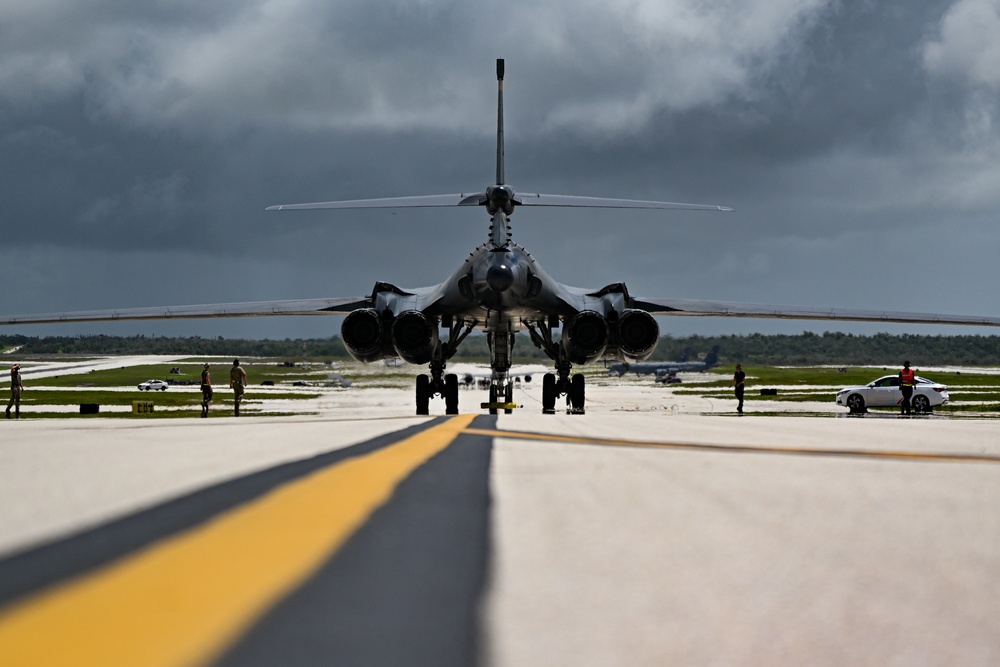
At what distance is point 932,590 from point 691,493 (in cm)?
217

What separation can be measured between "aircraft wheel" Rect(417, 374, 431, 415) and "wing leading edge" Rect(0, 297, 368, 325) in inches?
115

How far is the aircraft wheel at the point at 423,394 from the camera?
19062 millimetres

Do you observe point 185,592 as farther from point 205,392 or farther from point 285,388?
point 285,388

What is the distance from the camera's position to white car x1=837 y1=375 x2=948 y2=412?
26.5 metres

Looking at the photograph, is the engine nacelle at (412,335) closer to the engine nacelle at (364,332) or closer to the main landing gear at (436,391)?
the engine nacelle at (364,332)

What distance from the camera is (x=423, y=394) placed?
19188mm

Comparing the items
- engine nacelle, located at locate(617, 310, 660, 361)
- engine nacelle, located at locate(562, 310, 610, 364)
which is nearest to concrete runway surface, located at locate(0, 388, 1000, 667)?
engine nacelle, located at locate(562, 310, 610, 364)

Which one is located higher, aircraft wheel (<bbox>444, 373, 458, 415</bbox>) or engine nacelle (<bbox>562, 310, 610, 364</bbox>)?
engine nacelle (<bbox>562, 310, 610, 364</bbox>)

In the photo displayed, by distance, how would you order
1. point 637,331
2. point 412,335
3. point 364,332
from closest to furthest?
1. point 412,335
2. point 364,332
3. point 637,331

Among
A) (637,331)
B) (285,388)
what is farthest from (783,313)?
(285,388)

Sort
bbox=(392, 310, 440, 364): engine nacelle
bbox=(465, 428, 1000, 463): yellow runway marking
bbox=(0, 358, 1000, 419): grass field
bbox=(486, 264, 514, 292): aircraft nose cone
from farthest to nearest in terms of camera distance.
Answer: bbox=(0, 358, 1000, 419): grass field, bbox=(392, 310, 440, 364): engine nacelle, bbox=(486, 264, 514, 292): aircraft nose cone, bbox=(465, 428, 1000, 463): yellow runway marking

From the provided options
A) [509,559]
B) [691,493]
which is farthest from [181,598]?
[691,493]

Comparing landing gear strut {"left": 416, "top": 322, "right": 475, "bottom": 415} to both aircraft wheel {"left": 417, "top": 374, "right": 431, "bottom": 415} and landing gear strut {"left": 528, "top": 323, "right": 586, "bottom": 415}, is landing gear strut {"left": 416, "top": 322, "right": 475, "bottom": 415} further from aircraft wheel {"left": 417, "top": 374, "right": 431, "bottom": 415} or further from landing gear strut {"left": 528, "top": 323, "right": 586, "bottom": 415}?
landing gear strut {"left": 528, "top": 323, "right": 586, "bottom": 415}

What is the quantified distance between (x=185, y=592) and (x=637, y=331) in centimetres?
1635
